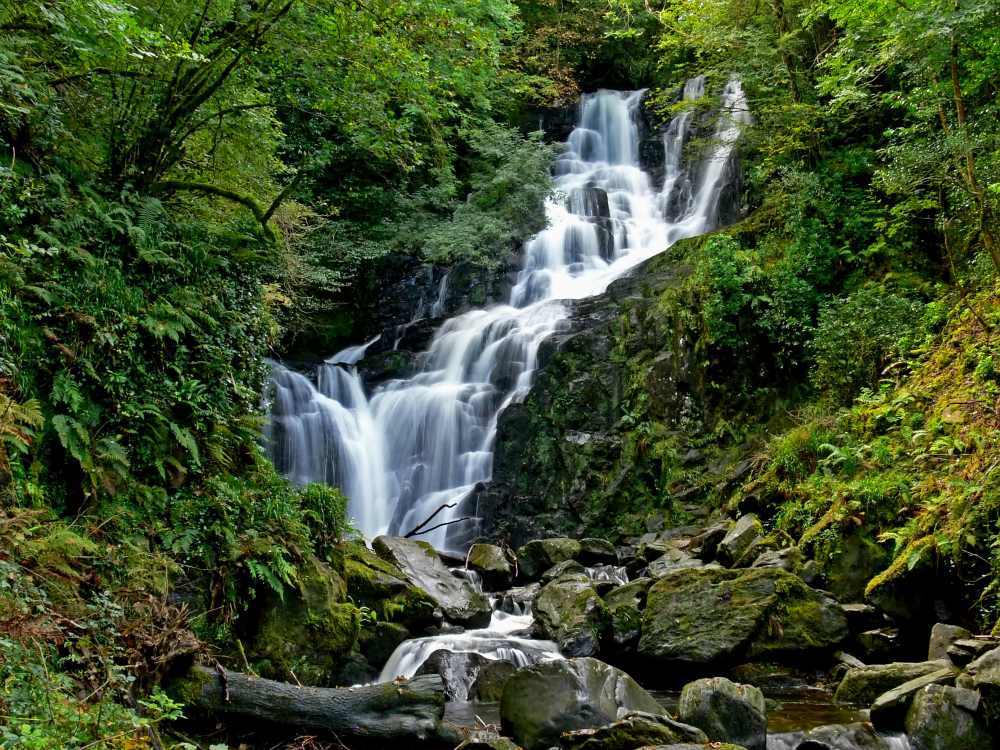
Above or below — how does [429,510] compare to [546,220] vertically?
below

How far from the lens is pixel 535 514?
1335 centimetres

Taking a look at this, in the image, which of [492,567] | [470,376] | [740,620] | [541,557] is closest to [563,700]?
[740,620]

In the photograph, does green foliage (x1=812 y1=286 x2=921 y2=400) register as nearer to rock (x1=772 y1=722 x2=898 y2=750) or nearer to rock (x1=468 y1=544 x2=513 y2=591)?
rock (x1=468 y1=544 x2=513 y2=591)

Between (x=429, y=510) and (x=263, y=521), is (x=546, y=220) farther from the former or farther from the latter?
(x=263, y=521)

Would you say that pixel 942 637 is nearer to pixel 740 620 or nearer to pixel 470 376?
pixel 740 620

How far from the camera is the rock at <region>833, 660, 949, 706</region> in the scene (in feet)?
20.2

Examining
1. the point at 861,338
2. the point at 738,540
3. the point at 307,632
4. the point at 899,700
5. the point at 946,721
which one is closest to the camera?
the point at 946,721

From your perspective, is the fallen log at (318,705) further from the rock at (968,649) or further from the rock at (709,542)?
the rock at (709,542)

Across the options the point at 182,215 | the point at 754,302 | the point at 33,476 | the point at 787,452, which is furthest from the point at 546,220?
the point at 33,476

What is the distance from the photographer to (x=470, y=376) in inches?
645

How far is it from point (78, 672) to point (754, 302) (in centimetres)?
1116

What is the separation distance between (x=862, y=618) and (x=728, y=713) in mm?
2901

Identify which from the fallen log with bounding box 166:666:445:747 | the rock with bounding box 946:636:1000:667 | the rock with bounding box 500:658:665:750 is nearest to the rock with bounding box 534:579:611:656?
the rock with bounding box 500:658:665:750

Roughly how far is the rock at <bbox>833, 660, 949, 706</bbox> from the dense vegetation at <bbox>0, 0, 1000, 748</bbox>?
109 cm
